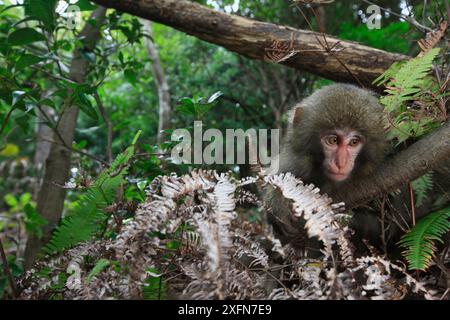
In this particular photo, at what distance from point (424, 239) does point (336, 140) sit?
1.04 meters

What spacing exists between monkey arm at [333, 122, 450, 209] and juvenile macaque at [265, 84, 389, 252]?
0.15 meters

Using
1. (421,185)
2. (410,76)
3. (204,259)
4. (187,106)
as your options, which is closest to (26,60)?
(187,106)

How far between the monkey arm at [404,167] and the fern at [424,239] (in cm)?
28

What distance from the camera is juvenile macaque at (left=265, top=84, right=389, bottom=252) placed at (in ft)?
11.1

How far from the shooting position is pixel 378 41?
549 centimetres

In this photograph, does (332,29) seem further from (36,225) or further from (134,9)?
(36,225)

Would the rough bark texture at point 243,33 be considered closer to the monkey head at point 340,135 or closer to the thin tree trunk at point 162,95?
the monkey head at point 340,135

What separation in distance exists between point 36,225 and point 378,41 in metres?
4.22

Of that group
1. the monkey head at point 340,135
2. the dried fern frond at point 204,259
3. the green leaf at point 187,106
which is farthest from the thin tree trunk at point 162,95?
the dried fern frond at point 204,259

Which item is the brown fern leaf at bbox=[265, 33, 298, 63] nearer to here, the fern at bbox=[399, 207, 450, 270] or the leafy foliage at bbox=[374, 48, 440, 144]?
the leafy foliage at bbox=[374, 48, 440, 144]

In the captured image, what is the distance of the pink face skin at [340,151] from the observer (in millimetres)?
3359

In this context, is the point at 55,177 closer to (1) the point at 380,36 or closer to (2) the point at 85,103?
(2) the point at 85,103

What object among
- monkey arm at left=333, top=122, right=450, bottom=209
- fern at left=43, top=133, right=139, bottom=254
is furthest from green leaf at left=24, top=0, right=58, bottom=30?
monkey arm at left=333, top=122, right=450, bottom=209

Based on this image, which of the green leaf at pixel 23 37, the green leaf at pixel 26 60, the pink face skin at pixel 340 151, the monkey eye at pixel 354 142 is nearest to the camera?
the pink face skin at pixel 340 151
